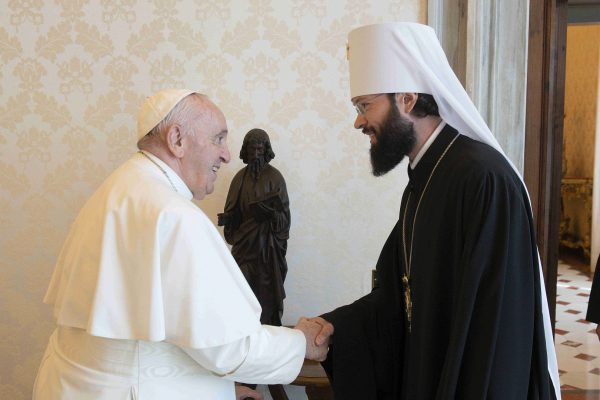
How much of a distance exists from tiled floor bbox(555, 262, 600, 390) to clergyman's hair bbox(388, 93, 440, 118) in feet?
11.2

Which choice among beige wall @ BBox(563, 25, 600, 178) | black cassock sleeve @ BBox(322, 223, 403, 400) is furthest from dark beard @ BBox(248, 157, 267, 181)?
beige wall @ BBox(563, 25, 600, 178)

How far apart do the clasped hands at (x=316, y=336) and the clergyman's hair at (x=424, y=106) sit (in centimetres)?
89

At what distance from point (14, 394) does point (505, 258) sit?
3.73 metres

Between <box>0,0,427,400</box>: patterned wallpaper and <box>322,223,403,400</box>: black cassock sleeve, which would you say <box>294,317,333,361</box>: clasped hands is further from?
<box>0,0,427,400</box>: patterned wallpaper

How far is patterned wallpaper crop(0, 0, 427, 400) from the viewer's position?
3.82 meters

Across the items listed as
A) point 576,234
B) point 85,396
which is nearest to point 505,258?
point 85,396

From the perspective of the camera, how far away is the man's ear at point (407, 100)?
2.06 meters

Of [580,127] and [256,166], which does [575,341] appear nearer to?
[256,166]

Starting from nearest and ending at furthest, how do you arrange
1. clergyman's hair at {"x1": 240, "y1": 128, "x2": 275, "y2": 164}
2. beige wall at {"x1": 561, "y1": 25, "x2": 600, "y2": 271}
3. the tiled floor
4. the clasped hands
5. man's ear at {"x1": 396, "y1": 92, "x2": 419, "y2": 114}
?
man's ear at {"x1": 396, "y1": 92, "x2": 419, "y2": 114} < the clasped hands < clergyman's hair at {"x1": 240, "y1": 128, "x2": 275, "y2": 164} < the tiled floor < beige wall at {"x1": 561, "y1": 25, "x2": 600, "y2": 271}

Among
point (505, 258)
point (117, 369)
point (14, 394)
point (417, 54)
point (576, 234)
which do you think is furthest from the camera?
point (576, 234)

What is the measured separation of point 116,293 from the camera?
1.76 metres

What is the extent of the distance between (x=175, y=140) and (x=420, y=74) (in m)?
0.86

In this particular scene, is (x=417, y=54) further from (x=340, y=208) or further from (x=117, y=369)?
(x=340, y=208)

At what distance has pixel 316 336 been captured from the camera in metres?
2.29
